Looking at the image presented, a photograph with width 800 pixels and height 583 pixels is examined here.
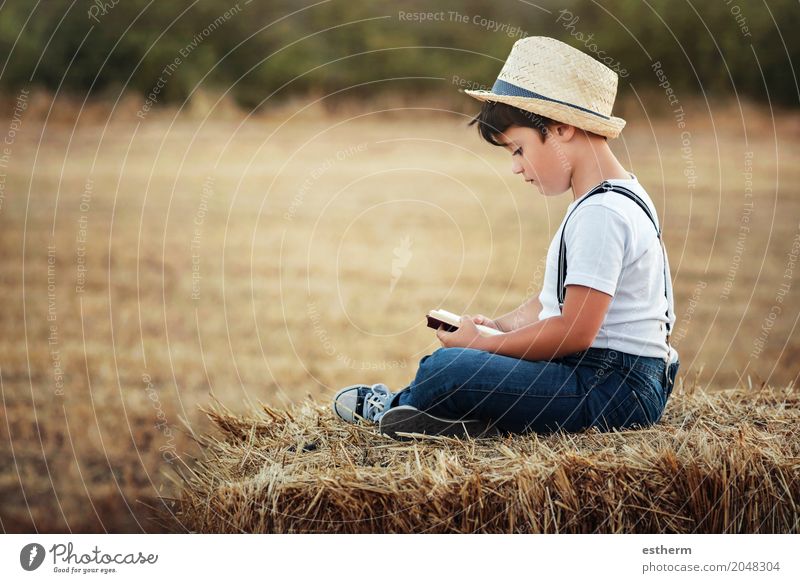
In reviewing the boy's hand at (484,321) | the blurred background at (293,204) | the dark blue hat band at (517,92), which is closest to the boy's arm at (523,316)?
the boy's hand at (484,321)

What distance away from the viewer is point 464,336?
3.12 meters

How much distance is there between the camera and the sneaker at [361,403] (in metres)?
3.17

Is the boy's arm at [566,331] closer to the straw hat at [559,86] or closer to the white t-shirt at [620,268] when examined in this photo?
the white t-shirt at [620,268]

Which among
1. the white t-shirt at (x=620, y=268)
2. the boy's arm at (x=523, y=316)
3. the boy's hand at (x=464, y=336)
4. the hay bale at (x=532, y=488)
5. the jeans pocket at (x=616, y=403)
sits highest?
the white t-shirt at (x=620, y=268)

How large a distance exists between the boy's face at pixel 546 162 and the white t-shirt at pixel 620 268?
0.43 ft

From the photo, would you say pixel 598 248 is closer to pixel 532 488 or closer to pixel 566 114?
pixel 566 114

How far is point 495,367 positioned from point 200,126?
1158 centimetres

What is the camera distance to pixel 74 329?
24.5 ft

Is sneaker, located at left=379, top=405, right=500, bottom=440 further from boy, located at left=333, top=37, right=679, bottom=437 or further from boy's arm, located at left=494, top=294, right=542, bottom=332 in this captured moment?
boy's arm, located at left=494, top=294, right=542, bottom=332

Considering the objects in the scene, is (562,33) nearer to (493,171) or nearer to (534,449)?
(493,171)

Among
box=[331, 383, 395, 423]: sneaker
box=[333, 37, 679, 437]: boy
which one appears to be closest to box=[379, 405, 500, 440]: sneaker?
box=[333, 37, 679, 437]: boy

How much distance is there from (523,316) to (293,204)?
901cm

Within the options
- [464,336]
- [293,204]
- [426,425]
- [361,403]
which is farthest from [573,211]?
[293,204]

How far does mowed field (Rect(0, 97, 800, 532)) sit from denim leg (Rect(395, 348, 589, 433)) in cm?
104
